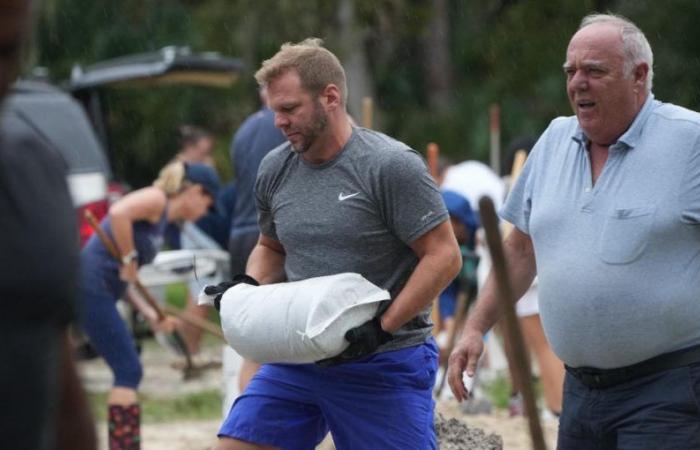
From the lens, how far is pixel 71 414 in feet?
8.59

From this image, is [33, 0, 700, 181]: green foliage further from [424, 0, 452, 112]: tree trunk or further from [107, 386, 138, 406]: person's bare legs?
[107, 386, 138, 406]: person's bare legs

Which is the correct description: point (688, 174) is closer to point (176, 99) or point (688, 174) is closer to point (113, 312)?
point (113, 312)

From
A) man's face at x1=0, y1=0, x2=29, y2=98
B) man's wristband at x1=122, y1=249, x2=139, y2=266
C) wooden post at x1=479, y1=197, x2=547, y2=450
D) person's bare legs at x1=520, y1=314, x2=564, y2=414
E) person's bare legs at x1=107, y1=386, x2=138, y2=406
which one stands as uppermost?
man's face at x1=0, y1=0, x2=29, y2=98

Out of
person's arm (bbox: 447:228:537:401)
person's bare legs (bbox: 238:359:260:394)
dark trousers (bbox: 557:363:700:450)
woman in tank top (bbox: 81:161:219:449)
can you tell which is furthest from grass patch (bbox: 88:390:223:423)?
dark trousers (bbox: 557:363:700:450)

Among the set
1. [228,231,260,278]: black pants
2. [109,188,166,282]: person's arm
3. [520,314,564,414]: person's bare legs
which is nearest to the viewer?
[228,231,260,278]: black pants

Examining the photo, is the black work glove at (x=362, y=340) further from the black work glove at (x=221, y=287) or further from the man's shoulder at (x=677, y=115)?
the man's shoulder at (x=677, y=115)

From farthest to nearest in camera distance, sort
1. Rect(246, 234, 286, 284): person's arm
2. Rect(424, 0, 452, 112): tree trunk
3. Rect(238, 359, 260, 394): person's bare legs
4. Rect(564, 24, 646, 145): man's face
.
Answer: Rect(424, 0, 452, 112): tree trunk
Rect(238, 359, 260, 394): person's bare legs
Rect(246, 234, 286, 284): person's arm
Rect(564, 24, 646, 145): man's face

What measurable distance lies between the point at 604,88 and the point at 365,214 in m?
0.93

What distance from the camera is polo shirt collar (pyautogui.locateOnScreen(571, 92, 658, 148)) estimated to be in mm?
4621

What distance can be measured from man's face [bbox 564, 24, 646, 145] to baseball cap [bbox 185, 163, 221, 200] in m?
5.90

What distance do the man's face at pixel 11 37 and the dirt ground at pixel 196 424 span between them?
5.15m

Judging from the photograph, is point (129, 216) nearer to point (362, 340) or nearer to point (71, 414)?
point (362, 340)

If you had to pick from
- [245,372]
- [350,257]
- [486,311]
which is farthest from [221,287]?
[245,372]

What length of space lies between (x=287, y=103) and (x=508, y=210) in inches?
33.1
